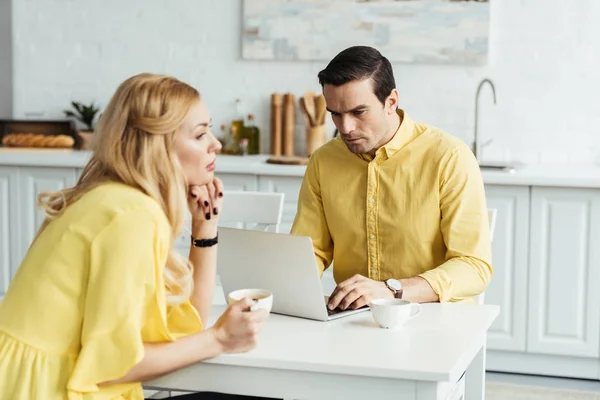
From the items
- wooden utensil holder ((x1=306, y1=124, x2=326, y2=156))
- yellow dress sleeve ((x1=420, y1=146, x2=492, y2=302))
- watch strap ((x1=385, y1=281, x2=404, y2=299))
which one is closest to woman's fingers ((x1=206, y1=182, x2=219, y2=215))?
watch strap ((x1=385, y1=281, x2=404, y2=299))

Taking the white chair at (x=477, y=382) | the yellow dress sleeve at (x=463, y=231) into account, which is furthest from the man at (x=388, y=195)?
the white chair at (x=477, y=382)

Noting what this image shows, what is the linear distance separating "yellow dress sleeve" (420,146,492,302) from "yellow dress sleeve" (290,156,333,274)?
38cm

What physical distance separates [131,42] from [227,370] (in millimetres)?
3342

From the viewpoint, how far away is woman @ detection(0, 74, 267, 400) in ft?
5.60

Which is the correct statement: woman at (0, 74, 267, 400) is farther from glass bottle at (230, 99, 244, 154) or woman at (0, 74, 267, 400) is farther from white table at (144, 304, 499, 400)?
glass bottle at (230, 99, 244, 154)

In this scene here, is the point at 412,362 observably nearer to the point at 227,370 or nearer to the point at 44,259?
the point at 227,370

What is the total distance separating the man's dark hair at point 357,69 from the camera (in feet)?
8.21

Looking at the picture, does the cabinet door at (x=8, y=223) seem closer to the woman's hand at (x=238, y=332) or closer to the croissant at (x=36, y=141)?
the croissant at (x=36, y=141)

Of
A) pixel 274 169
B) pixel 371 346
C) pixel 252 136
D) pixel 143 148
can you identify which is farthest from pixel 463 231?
pixel 252 136

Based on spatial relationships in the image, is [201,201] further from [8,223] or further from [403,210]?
[8,223]

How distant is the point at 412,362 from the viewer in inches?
70.2

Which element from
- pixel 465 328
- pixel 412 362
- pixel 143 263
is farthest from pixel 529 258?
pixel 143 263

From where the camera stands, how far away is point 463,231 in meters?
2.48

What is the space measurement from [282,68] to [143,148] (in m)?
2.95
